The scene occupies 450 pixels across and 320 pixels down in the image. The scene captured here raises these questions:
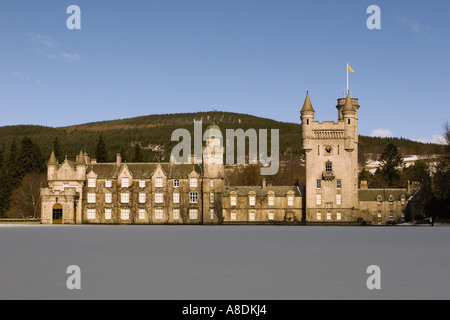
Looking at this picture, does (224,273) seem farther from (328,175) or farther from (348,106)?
(348,106)

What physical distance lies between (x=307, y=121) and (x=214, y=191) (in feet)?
57.5

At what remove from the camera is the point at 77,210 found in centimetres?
9688

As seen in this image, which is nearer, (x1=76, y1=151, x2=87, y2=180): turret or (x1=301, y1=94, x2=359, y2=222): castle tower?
(x1=301, y1=94, x2=359, y2=222): castle tower

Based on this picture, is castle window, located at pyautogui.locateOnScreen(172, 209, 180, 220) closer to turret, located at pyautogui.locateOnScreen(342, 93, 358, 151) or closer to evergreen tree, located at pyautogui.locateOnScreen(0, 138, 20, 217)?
turret, located at pyautogui.locateOnScreen(342, 93, 358, 151)

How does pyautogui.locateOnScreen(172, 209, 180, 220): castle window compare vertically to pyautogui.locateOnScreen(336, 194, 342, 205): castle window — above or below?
below

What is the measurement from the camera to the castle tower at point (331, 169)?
9650cm

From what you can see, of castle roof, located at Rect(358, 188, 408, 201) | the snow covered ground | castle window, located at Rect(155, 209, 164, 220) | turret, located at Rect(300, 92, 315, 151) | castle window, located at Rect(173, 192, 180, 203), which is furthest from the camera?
castle roof, located at Rect(358, 188, 408, 201)

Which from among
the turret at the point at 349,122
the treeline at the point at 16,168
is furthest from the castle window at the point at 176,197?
the treeline at the point at 16,168

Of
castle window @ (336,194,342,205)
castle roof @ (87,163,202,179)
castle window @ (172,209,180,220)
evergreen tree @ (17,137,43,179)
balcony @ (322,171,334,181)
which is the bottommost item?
castle window @ (172,209,180,220)

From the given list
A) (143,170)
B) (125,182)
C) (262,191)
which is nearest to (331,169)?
(262,191)

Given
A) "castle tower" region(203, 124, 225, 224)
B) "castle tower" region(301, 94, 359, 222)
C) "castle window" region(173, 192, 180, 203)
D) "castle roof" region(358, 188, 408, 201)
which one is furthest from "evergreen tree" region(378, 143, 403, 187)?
"castle window" region(173, 192, 180, 203)

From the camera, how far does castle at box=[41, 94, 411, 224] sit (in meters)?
96.7
